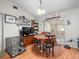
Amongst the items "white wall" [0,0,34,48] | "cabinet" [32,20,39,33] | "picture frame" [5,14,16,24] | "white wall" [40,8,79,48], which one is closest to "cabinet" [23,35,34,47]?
"white wall" [0,0,34,48]

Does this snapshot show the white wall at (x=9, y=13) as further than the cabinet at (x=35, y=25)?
No

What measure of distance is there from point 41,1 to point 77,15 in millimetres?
2354

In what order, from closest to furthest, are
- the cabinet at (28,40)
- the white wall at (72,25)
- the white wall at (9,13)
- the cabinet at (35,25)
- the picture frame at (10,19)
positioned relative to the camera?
the white wall at (9,13) → the picture frame at (10,19) → the white wall at (72,25) → the cabinet at (28,40) → the cabinet at (35,25)

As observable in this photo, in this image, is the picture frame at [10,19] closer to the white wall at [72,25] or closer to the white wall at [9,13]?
the white wall at [9,13]

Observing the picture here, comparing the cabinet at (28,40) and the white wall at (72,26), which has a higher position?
the white wall at (72,26)

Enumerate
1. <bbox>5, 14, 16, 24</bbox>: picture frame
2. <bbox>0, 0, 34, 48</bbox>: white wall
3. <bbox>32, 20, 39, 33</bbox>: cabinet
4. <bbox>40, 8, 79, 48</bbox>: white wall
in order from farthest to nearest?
<bbox>32, 20, 39, 33</bbox>: cabinet
<bbox>40, 8, 79, 48</bbox>: white wall
<bbox>5, 14, 16, 24</bbox>: picture frame
<bbox>0, 0, 34, 48</bbox>: white wall

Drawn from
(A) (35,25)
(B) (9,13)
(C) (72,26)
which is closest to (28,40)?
(A) (35,25)

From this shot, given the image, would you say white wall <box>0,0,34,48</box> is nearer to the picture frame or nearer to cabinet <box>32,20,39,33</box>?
the picture frame

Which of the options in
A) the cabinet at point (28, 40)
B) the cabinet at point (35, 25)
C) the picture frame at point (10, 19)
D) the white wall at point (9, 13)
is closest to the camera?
the white wall at point (9, 13)

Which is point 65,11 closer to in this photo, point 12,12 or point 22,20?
point 22,20

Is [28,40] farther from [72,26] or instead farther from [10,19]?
[72,26]

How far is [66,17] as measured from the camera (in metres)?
4.99

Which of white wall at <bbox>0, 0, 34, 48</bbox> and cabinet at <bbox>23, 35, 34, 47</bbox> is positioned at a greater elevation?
white wall at <bbox>0, 0, 34, 48</bbox>

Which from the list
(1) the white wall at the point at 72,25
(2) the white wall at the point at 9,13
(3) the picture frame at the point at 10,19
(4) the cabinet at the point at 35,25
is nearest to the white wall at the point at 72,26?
(1) the white wall at the point at 72,25
